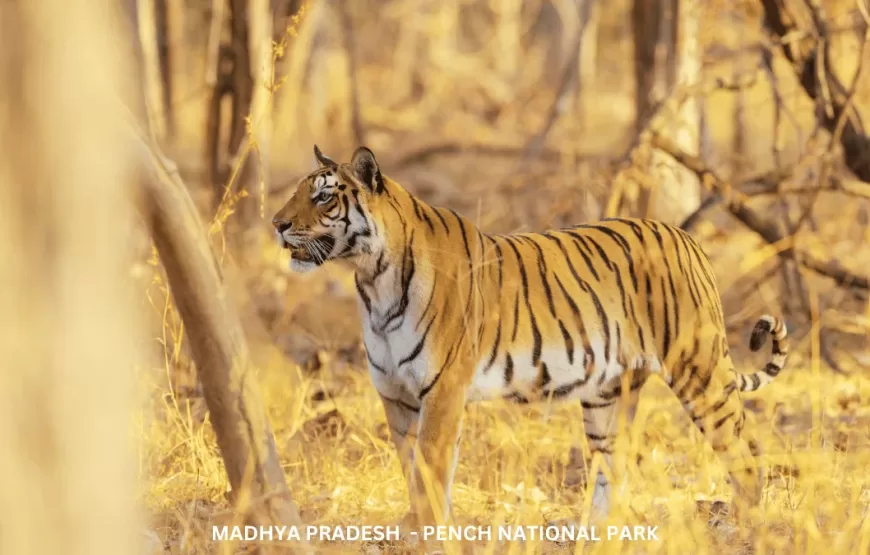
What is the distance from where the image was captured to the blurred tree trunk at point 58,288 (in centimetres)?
212

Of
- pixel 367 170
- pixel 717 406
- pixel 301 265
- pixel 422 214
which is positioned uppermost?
pixel 367 170

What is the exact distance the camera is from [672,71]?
23.8ft

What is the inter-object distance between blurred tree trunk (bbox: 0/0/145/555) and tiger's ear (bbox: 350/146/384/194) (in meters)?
1.83

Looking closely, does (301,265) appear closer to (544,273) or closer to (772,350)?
(544,273)

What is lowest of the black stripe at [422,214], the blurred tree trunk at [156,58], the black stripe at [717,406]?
the black stripe at [717,406]

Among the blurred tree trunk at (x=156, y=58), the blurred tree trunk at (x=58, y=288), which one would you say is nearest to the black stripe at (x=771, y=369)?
the blurred tree trunk at (x=58, y=288)

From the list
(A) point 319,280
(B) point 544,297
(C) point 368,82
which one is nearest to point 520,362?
(B) point 544,297

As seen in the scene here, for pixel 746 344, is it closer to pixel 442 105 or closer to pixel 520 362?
pixel 520 362

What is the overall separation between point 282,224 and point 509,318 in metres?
0.81

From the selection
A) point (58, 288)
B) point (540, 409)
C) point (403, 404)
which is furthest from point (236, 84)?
point (58, 288)

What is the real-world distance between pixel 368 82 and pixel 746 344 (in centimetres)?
1789

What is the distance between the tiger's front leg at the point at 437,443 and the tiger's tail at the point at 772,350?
3.71 ft

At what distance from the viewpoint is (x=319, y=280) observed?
29.9 feet

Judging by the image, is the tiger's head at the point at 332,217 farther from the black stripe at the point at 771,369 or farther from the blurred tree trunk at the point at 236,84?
the blurred tree trunk at the point at 236,84
